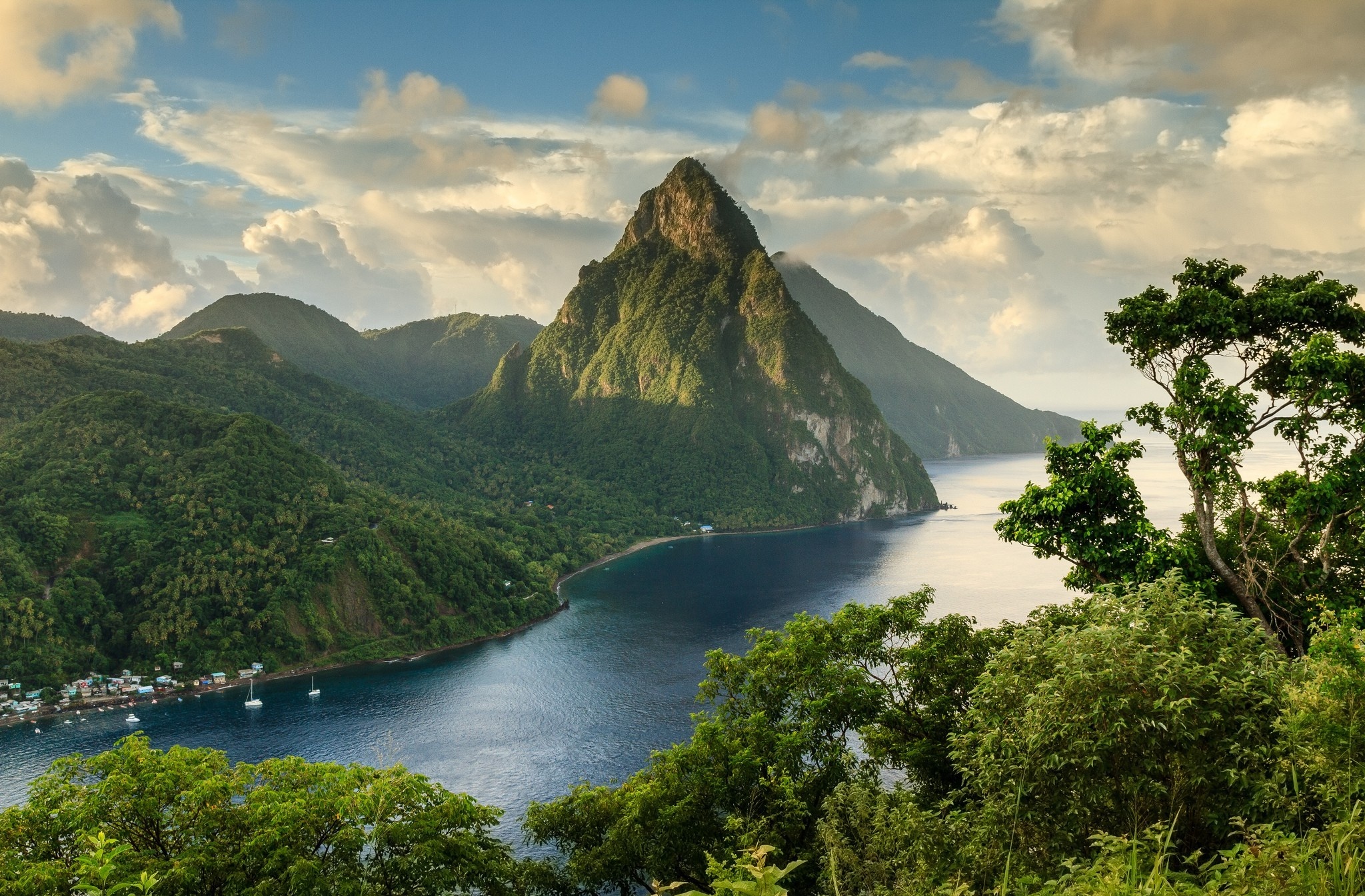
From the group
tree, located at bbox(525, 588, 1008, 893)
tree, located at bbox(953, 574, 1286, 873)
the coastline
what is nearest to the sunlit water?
the coastline

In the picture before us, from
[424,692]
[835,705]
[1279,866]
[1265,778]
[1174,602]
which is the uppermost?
[1174,602]

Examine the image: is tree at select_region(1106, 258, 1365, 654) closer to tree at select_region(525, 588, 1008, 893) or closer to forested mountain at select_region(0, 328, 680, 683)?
tree at select_region(525, 588, 1008, 893)

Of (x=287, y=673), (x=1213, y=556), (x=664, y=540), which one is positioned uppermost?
(x=1213, y=556)

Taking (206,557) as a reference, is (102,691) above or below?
below

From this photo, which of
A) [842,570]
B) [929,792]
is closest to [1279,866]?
[929,792]

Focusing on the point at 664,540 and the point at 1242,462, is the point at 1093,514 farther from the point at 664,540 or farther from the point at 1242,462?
the point at 664,540

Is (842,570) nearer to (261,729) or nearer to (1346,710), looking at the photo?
(261,729)

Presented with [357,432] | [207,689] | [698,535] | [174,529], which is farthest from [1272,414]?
[357,432]

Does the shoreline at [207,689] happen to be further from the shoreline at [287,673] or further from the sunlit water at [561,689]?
the sunlit water at [561,689]
